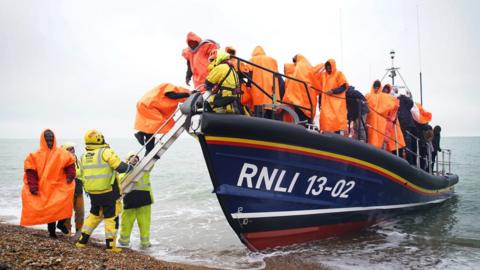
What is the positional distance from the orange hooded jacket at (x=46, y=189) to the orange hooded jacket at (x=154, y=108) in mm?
1072

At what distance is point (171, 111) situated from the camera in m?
5.32

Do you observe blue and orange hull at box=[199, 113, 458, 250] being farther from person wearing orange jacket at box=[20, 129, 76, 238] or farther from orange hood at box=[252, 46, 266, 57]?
person wearing orange jacket at box=[20, 129, 76, 238]

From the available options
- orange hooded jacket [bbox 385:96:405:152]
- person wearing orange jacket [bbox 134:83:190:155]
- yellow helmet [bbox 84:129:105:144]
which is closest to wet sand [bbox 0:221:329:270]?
yellow helmet [bbox 84:129:105:144]

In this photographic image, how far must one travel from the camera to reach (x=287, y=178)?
475 cm

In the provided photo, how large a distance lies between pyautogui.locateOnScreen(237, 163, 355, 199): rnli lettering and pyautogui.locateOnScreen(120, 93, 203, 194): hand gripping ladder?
0.91 metres

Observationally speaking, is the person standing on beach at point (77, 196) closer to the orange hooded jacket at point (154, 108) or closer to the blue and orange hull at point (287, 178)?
the orange hooded jacket at point (154, 108)

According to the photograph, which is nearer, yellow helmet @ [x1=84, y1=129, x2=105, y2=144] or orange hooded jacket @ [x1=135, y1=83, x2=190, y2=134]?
yellow helmet @ [x1=84, y1=129, x2=105, y2=144]

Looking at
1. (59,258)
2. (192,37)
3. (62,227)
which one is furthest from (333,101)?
(62,227)

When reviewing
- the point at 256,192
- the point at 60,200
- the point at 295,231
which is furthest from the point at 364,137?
the point at 60,200

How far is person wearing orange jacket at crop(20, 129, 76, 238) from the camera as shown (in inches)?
181

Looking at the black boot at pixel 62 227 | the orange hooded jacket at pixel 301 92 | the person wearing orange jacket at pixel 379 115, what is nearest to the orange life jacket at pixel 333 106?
the orange hooded jacket at pixel 301 92

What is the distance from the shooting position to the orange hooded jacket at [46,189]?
459 cm

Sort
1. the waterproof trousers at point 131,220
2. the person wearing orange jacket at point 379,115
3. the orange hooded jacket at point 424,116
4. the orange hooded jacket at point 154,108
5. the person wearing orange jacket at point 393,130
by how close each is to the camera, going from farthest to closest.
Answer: the orange hooded jacket at point 424,116
the person wearing orange jacket at point 393,130
the person wearing orange jacket at point 379,115
the waterproof trousers at point 131,220
the orange hooded jacket at point 154,108

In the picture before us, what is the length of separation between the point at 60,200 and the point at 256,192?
2435mm
